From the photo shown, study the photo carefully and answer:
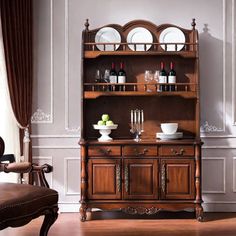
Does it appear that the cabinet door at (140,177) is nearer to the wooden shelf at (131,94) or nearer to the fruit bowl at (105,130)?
the fruit bowl at (105,130)

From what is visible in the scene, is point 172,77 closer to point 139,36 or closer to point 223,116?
point 139,36

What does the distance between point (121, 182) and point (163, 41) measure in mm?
1512

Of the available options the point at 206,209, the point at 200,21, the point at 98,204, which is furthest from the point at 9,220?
the point at 200,21

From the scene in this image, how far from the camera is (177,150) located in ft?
16.6

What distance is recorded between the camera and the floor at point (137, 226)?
4.68 m

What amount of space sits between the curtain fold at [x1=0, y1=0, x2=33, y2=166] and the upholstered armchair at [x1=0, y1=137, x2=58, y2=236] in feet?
4.90

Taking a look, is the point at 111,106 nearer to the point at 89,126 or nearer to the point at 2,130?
the point at 89,126

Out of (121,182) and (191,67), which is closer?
(121,182)

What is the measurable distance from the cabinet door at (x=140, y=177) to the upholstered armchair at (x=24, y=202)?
126 cm

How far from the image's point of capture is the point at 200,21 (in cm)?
555

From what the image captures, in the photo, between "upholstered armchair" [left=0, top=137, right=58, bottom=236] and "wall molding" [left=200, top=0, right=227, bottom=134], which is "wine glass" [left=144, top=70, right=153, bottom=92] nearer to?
"wall molding" [left=200, top=0, right=227, bottom=134]

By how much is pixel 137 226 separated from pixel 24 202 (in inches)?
64.8

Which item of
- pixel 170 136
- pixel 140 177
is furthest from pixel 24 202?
pixel 170 136

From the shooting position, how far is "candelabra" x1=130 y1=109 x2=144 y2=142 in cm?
539
